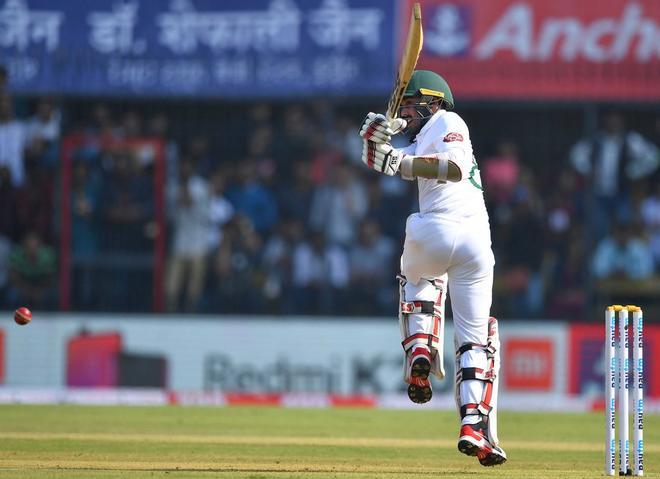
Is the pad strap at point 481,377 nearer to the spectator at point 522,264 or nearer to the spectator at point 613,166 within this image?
the spectator at point 522,264

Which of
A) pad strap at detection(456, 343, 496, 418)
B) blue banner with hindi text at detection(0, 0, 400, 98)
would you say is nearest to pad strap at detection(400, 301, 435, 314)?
pad strap at detection(456, 343, 496, 418)

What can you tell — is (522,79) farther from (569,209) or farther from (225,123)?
(225,123)

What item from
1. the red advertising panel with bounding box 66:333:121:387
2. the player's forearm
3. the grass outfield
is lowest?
the red advertising panel with bounding box 66:333:121:387

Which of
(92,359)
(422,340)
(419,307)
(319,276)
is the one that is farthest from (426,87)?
(92,359)

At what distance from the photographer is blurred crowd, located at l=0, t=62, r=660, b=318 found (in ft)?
50.4

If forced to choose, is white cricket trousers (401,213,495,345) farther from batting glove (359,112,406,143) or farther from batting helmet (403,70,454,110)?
batting helmet (403,70,454,110)

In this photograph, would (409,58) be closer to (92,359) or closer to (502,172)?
(502,172)

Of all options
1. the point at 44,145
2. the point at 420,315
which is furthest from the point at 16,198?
the point at 420,315

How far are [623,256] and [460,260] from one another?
26.4 feet

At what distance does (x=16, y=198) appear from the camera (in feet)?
52.6

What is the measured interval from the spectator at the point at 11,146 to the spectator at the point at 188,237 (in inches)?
65.1

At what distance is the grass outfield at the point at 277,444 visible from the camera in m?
7.66

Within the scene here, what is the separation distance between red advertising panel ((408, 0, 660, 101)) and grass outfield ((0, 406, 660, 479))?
375 cm

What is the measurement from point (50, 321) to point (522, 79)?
539cm
